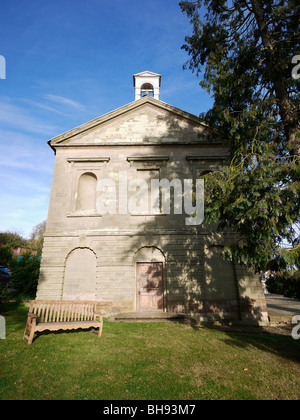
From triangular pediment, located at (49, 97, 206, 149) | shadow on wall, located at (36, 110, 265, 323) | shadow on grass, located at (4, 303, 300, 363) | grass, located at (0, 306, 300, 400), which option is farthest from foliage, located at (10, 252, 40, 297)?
triangular pediment, located at (49, 97, 206, 149)

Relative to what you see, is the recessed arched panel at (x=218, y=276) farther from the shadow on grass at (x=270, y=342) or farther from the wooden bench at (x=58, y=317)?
the wooden bench at (x=58, y=317)

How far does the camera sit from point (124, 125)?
14.0 meters

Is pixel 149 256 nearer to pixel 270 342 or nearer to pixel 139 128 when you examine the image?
pixel 270 342

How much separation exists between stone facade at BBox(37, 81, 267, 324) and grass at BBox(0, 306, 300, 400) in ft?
9.79

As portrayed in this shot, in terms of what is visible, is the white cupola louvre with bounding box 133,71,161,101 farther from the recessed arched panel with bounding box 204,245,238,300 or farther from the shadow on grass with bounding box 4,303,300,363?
the shadow on grass with bounding box 4,303,300,363

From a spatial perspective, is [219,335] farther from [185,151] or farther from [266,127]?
[185,151]

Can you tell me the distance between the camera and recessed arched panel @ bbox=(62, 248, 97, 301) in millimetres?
11445

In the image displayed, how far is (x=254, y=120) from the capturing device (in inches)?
294

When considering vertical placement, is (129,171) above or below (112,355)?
above

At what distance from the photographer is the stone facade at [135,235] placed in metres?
11.4

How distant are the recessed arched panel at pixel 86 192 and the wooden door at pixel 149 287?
439cm

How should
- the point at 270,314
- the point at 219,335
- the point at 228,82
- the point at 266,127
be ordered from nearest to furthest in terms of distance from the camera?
the point at 266,127
the point at 228,82
the point at 219,335
the point at 270,314
